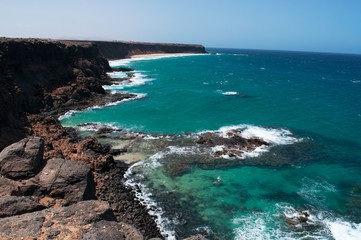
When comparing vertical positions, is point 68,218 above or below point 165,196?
above

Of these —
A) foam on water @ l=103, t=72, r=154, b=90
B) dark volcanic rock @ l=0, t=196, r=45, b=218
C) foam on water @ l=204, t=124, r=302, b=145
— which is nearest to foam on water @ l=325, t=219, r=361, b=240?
foam on water @ l=204, t=124, r=302, b=145

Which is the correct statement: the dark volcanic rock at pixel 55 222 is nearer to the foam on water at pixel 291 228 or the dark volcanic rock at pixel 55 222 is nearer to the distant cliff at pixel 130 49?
the foam on water at pixel 291 228

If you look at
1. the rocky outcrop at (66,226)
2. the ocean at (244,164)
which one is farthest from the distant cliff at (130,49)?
the rocky outcrop at (66,226)

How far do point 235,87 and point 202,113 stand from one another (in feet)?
83.9

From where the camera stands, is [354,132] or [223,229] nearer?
[223,229]

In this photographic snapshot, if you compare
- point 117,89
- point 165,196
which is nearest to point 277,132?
point 165,196

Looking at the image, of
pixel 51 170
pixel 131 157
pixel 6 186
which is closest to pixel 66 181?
pixel 51 170

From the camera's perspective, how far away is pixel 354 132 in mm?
34125

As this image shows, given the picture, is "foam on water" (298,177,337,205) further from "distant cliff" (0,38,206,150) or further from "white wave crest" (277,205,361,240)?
"distant cliff" (0,38,206,150)

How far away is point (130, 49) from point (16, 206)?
141348mm

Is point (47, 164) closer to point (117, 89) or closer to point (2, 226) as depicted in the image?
point (2, 226)

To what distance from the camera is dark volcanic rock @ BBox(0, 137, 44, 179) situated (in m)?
14.2

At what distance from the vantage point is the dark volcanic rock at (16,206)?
420 inches

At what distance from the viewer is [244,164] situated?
25.3 metres
